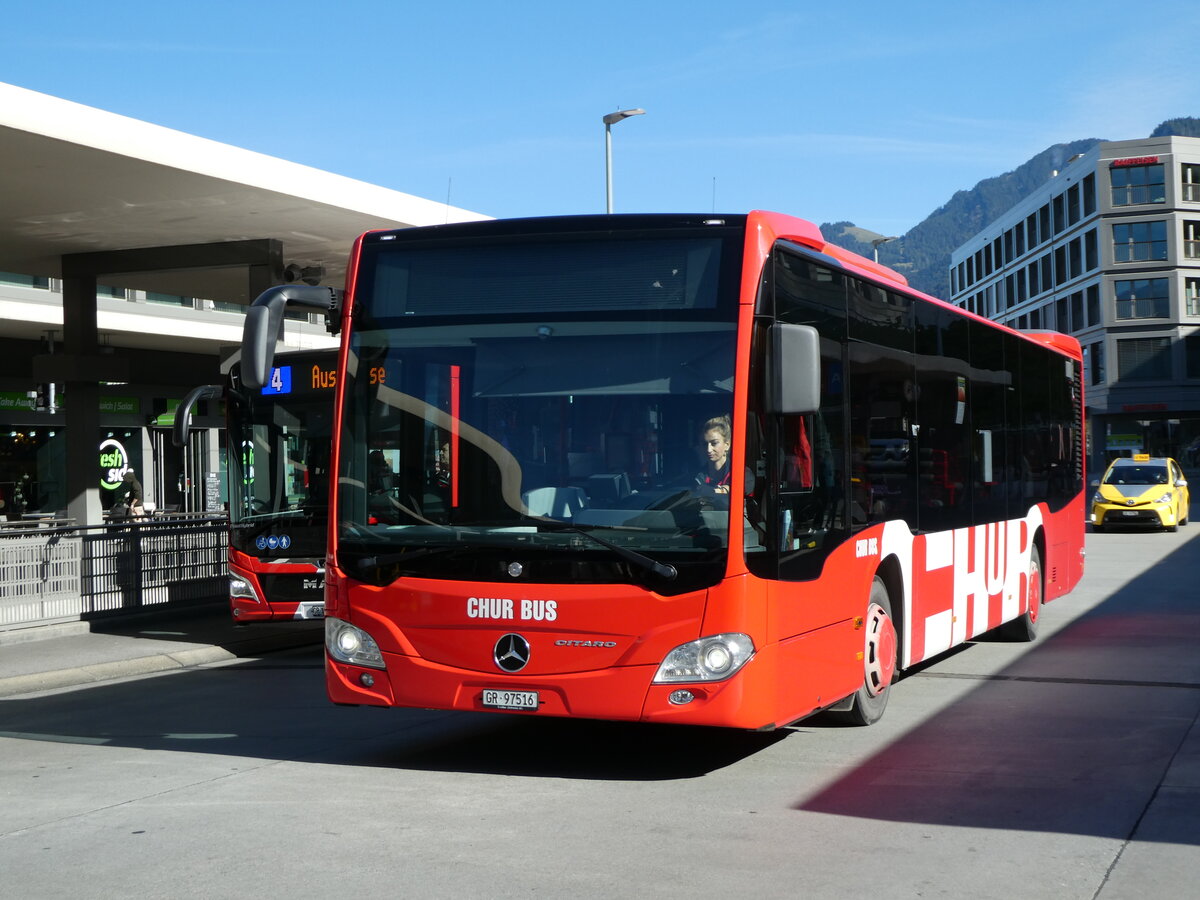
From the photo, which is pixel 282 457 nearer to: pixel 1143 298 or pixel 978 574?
pixel 978 574

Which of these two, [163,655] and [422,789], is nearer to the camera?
[422,789]

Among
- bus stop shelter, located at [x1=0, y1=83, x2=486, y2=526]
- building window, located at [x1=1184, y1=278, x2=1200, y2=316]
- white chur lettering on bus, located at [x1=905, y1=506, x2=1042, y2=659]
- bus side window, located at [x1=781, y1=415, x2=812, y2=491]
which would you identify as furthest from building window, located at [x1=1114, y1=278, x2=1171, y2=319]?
bus side window, located at [x1=781, y1=415, x2=812, y2=491]

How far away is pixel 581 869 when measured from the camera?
586 centimetres

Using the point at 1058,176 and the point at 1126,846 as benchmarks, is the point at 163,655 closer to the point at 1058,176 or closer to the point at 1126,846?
the point at 1126,846

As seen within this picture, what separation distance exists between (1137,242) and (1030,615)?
6892 cm

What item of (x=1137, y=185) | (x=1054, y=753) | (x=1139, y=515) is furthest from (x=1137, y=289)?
(x=1054, y=753)

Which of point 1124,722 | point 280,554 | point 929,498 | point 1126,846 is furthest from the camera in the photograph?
point 280,554

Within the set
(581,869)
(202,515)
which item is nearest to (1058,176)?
(202,515)

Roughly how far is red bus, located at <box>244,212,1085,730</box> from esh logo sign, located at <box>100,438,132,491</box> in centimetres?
3131

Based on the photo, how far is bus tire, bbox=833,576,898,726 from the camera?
29.8ft

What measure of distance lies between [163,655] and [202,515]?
7.25m

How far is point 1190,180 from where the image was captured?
76.9 metres

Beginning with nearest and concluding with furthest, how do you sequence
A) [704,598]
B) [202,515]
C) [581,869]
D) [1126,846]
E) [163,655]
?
[581,869]
[1126,846]
[704,598]
[163,655]
[202,515]

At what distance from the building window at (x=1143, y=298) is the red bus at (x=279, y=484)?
69960mm
